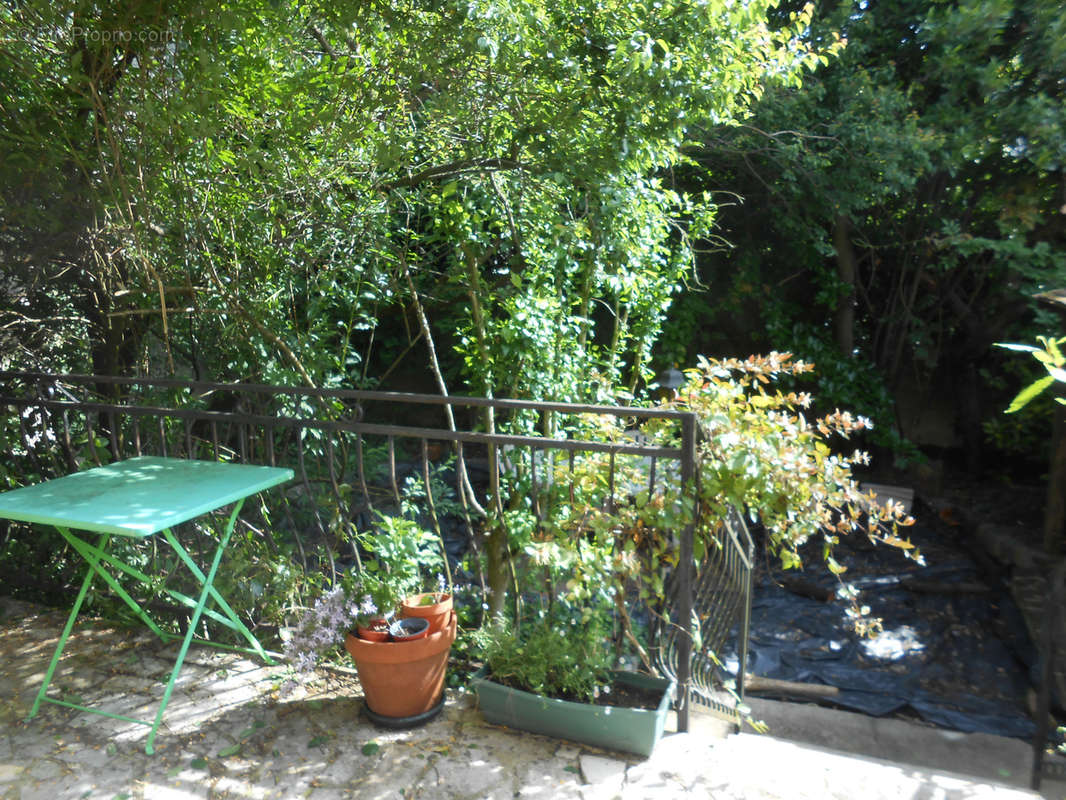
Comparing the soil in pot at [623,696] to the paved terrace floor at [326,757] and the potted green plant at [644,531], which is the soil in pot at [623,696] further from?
the paved terrace floor at [326,757]

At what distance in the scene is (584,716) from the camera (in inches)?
93.4

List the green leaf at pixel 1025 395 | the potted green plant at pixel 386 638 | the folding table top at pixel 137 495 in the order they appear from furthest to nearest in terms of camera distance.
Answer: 1. the potted green plant at pixel 386 638
2. the folding table top at pixel 137 495
3. the green leaf at pixel 1025 395

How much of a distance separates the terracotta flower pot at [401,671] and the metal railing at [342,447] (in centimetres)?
49

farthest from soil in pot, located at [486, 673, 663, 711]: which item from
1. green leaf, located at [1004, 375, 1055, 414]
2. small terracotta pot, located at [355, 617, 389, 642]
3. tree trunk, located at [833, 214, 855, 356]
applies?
tree trunk, located at [833, 214, 855, 356]

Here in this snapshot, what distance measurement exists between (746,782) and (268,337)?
265cm

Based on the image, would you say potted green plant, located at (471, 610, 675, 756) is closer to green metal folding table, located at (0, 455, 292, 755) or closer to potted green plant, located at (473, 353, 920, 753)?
potted green plant, located at (473, 353, 920, 753)

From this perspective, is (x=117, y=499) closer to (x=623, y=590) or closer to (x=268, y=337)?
(x=268, y=337)

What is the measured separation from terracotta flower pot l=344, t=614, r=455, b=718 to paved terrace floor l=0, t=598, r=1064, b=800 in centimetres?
9

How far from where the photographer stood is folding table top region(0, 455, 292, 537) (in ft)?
7.10

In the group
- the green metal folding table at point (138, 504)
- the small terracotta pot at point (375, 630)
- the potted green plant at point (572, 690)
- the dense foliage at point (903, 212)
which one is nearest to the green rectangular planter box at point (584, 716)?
the potted green plant at point (572, 690)

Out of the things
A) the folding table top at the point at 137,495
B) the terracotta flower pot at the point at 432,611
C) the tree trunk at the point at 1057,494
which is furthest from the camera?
the tree trunk at the point at 1057,494

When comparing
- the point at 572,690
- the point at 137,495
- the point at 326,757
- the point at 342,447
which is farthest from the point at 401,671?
the point at 342,447

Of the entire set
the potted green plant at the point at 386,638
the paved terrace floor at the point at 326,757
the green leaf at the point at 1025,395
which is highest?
the green leaf at the point at 1025,395

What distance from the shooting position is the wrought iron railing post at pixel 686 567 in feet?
7.70
